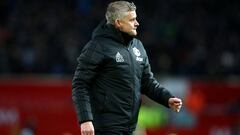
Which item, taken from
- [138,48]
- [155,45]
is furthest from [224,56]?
[138,48]

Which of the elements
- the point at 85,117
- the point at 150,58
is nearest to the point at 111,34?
the point at 85,117

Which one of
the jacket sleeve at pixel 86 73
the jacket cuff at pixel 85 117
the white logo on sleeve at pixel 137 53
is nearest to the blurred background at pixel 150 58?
the white logo on sleeve at pixel 137 53

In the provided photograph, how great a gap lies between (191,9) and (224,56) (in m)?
2.69

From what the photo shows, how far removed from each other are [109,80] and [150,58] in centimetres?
1198

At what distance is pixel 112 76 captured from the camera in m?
7.43

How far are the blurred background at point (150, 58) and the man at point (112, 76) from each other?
723 cm

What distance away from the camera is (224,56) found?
19812mm

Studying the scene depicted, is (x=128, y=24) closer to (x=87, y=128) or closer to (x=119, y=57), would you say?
(x=119, y=57)

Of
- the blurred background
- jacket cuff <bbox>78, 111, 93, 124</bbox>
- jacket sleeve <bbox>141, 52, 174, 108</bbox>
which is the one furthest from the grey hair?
the blurred background

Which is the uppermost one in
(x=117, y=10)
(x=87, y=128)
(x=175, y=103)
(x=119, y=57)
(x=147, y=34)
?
(x=117, y=10)

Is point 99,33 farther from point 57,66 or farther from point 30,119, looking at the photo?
point 57,66

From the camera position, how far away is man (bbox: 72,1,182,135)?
7.36m

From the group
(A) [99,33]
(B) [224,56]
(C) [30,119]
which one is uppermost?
(A) [99,33]

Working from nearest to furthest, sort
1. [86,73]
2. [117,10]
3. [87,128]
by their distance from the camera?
[87,128] < [86,73] < [117,10]
